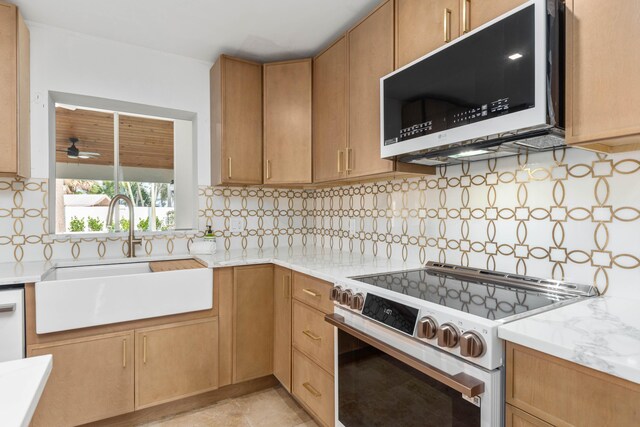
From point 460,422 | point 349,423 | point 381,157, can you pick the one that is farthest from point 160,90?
point 460,422

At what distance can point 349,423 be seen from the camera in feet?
4.96

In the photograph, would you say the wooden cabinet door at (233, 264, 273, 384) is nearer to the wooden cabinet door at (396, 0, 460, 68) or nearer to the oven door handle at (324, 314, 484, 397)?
the oven door handle at (324, 314, 484, 397)

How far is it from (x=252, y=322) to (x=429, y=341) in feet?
4.55

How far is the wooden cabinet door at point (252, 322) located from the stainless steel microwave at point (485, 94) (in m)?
1.17

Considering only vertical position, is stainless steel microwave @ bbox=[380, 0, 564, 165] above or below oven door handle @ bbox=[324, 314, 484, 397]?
above

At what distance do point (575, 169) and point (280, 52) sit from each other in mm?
2036

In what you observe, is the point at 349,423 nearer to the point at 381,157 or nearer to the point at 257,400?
the point at 257,400

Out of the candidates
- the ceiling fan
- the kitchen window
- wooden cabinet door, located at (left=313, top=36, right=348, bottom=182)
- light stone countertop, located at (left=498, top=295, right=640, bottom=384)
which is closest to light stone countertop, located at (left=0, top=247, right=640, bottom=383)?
light stone countertop, located at (left=498, top=295, right=640, bottom=384)

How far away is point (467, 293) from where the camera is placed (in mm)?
1336

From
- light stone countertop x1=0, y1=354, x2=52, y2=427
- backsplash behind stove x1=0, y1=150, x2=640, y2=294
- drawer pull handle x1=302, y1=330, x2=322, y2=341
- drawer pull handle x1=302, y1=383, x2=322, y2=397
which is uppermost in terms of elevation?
backsplash behind stove x1=0, y1=150, x2=640, y2=294

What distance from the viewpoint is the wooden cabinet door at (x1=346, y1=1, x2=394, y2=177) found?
1768 millimetres

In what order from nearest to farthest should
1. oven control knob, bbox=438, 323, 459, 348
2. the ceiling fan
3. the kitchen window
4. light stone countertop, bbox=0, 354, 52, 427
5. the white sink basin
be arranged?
1. light stone countertop, bbox=0, 354, 52, 427
2. oven control knob, bbox=438, 323, 459, 348
3. the white sink basin
4. the kitchen window
5. the ceiling fan

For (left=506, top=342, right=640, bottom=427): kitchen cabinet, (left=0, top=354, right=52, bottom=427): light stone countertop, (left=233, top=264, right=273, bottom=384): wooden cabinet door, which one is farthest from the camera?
(left=233, top=264, right=273, bottom=384): wooden cabinet door

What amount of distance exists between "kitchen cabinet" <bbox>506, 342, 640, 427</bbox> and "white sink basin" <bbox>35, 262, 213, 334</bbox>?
1.67 metres
